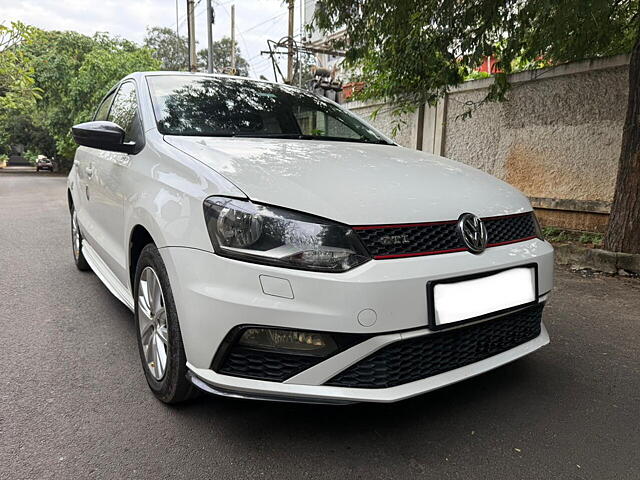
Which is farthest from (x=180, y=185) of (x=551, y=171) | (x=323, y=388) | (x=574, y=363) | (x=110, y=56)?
(x=110, y=56)

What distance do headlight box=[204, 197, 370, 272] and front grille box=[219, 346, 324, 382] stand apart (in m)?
0.32

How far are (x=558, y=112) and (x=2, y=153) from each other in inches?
2404

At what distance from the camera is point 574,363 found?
263 cm

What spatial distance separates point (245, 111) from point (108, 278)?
4.39ft

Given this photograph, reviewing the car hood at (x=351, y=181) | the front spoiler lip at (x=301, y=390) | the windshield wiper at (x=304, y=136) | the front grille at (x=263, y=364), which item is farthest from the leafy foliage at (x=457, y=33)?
the front grille at (x=263, y=364)

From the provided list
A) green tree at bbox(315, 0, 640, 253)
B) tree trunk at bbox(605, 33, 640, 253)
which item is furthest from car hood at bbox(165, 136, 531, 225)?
tree trunk at bbox(605, 33, 640, 253)

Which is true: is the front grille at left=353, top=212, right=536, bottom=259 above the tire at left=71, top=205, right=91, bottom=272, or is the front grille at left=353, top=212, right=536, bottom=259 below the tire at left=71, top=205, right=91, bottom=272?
above

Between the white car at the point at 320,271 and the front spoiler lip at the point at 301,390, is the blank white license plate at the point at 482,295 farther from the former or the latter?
the front spoiler lip at the point at 301,390

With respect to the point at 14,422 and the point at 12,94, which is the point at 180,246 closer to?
the point at 14,422

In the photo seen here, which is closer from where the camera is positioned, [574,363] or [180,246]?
[180,246]

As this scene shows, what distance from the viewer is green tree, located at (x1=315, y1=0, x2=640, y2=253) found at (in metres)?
4.43

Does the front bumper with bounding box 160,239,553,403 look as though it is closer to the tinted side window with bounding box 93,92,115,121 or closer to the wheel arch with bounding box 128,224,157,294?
the wheel arch with bounding box 128,224,157,294

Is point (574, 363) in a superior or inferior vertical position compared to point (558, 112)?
inferior

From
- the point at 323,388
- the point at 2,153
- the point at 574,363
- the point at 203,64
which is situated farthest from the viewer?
the point at 2,153
